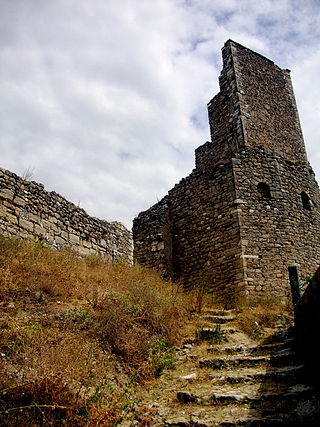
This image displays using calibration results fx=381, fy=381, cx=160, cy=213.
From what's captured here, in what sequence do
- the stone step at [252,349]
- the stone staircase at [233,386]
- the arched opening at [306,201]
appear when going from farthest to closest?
the arched opening at [306,201], the stone step at [252,349], the stone staircase at [233,386]

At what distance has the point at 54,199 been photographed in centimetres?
1079

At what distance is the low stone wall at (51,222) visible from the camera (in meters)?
9.27

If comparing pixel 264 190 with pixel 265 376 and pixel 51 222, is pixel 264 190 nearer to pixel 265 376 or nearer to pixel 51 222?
pixel 51 222

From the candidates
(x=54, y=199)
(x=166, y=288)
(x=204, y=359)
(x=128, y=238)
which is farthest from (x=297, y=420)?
(x=128, y=238)

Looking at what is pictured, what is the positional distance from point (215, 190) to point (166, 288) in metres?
4.00

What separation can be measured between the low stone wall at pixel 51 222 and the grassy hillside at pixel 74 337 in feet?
2.90

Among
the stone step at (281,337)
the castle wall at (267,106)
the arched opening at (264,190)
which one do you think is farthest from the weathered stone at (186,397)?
the castle wall at (267,106)

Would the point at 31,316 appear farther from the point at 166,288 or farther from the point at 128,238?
the point at 128,238

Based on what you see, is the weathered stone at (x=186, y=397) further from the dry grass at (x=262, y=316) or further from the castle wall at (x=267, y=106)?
the castle wall at (x=267, y=106)

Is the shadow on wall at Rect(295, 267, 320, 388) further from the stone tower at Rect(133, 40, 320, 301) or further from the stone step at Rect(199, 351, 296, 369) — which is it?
the stone tower at Rect(133, 40, 320, 301)

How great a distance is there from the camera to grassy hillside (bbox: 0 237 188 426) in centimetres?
408

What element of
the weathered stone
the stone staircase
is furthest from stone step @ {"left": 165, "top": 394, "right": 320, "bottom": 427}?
the weathered stone

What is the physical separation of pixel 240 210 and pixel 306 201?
2.89 m

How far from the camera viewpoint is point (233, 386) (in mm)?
5426
